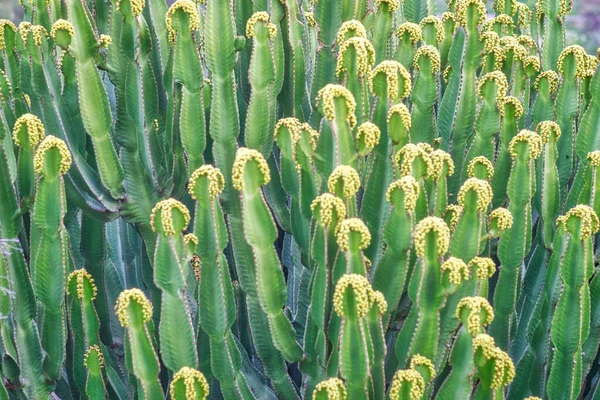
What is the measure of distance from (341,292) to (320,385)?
7.7 inches

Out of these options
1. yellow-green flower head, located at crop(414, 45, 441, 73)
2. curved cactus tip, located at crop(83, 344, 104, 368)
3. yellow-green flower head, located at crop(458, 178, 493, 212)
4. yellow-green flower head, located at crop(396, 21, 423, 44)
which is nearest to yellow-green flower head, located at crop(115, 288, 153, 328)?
curved cactus tip, located at crop(83, 344, 104, 368)

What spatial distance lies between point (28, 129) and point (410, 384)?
107 centimetres

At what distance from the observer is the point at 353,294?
162 cm

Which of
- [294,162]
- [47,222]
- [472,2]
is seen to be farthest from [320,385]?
[472,2]

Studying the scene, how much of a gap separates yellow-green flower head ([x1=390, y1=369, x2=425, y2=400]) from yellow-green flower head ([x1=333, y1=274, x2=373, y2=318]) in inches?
5.8

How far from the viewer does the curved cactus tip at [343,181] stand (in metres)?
1.71

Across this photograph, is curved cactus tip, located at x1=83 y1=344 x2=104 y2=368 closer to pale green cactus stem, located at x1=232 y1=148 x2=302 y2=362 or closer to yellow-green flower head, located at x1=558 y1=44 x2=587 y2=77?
pale green cactus stem, located at x1=232 y1=148 x2=302 y2=362

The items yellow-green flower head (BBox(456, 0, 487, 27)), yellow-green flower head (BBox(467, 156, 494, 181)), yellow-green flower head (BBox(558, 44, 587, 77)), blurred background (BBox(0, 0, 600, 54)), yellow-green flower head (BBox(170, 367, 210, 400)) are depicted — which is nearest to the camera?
yellow-green flower head (BBox(170, 367, 210, 400))

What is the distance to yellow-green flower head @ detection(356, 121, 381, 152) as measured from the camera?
→ 1826mm

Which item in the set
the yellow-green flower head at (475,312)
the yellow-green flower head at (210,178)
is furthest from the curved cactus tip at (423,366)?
the yellow-green flower head at (210,178)

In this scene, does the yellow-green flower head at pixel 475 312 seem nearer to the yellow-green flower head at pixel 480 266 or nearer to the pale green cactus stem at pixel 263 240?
the yellow-green flower head at pixel 480 266

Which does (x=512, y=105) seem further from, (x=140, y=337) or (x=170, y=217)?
(x=140, y=337)

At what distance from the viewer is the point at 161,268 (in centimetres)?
179

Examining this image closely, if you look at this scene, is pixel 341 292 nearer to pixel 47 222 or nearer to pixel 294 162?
pixel 294 162
